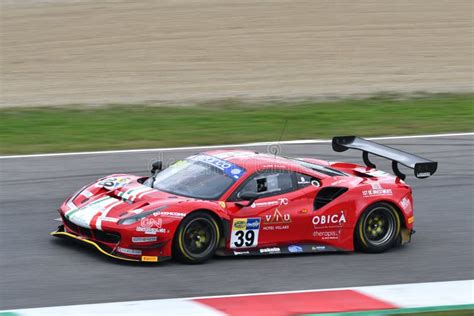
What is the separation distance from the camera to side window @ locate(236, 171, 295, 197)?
407 inches

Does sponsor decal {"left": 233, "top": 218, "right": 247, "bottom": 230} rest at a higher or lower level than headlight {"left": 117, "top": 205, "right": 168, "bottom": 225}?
lower

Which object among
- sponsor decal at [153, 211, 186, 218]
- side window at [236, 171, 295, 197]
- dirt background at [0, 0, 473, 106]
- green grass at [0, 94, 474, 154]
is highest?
dirt background at [0, 0, 473, 106]

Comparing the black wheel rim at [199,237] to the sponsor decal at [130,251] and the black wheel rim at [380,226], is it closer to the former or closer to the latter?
the sponsor decal at [130,251]

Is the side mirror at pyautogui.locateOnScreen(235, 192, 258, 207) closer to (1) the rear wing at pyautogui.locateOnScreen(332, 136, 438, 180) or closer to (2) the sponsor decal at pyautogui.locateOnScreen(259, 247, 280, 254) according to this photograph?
(2) the sponsor decal at pyautogui.locateOnScreen(259, 247, 280, 254)

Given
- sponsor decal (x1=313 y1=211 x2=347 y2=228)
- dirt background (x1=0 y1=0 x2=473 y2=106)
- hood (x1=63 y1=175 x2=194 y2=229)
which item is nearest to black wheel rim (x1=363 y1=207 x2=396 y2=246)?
sponsor decal (x1=313 y1=211 x2=347 y2=228)

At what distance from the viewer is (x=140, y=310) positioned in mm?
8211

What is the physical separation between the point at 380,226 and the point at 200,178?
220 cm

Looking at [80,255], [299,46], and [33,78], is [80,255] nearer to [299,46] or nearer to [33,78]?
[33,78]

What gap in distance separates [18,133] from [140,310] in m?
8.98

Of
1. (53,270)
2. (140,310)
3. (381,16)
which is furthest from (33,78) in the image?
(140,310)

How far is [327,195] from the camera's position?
10758 millimetres

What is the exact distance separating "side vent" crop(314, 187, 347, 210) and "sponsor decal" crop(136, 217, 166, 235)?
195 centimetres

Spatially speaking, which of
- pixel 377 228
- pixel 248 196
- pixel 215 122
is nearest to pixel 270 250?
pixel 248 196

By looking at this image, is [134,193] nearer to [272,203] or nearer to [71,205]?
[71,205]
